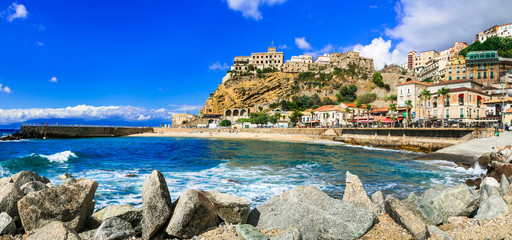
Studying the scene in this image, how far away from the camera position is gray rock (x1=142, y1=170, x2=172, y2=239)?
4770 millimetres

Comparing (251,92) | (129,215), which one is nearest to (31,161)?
(129,215)

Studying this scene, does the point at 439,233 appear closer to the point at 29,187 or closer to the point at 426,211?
the point at 426,211

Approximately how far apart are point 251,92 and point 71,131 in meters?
64.5

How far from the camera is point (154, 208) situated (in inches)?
190

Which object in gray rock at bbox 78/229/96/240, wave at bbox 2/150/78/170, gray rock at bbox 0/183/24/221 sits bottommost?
wave at bbox 2/150/78/170

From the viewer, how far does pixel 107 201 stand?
30.3 feet

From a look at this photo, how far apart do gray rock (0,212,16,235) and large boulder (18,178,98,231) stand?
0.87 feet

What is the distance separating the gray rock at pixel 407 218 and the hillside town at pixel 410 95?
3784cm

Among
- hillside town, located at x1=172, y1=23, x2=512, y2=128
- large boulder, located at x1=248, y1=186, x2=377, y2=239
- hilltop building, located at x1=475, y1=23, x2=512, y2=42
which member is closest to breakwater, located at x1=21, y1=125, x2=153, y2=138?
hillside town, located at x1=172, y1=23, x2=512, y2=128

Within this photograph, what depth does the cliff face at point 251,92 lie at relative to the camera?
10781cm

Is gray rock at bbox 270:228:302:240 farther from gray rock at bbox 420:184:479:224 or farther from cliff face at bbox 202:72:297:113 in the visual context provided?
cliff face at bbox 202:72:297:113

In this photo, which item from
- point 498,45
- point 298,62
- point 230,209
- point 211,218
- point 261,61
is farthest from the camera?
point 261,61

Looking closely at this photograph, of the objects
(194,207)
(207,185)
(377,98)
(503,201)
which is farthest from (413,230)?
(377,98)

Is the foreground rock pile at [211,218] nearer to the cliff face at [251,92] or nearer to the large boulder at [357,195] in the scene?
the large boulder at [357,195]
